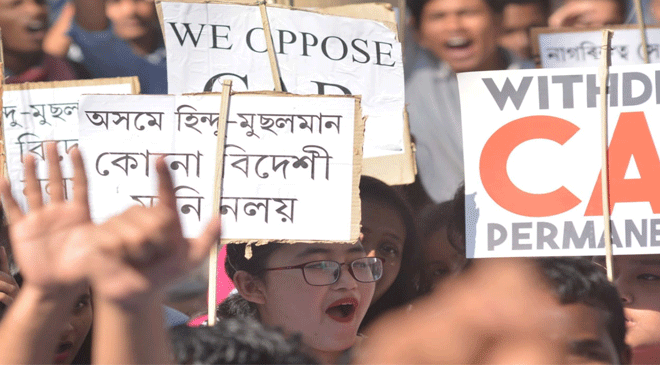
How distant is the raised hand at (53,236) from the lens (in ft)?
4.44

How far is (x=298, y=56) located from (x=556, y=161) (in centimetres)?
106

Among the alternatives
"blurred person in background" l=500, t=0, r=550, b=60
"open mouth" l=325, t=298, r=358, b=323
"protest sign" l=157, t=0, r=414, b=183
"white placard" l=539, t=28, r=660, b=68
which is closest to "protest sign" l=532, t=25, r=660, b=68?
"white placard" l=539, t=28, r=660, b=68

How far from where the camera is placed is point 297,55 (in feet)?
11.4

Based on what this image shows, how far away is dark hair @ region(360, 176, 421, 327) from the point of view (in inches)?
136

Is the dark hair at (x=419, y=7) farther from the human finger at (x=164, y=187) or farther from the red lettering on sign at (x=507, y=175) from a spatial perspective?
the human finger at (x=164, y=187)

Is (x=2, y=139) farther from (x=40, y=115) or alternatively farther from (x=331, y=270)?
(x=331, y=270)

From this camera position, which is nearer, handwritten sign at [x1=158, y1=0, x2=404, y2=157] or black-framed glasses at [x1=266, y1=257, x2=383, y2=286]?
black-framed glasses at [x1=266, y1=257, x2=383, y2=286]

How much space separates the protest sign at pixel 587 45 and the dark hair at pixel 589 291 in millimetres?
1776

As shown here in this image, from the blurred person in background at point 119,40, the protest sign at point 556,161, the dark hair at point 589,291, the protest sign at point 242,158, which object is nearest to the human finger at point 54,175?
the dark hair at point 589,291

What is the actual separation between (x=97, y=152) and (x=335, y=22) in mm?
1095

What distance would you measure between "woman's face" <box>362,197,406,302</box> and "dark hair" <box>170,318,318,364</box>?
1.95 m

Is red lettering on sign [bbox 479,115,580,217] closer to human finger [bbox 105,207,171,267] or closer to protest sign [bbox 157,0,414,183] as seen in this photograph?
protest sign [bbox 157,0,414,183]

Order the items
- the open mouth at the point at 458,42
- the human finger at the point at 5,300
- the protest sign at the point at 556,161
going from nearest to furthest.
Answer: the human finger at the point at 5,300 → the protest sign at the point at 556,161 → the open mouth at the point at 458,42

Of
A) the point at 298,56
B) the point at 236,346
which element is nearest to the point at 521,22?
the point at 298,56
